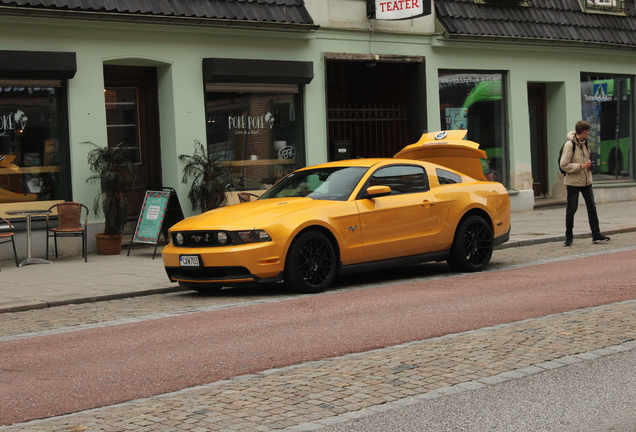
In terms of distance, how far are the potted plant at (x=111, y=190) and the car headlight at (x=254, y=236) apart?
547 centimetres

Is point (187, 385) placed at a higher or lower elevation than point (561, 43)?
lower

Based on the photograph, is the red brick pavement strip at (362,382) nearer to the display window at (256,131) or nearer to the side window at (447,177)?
the side window at (447,177)

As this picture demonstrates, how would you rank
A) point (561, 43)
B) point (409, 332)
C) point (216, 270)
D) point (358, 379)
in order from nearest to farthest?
1. point (358, 379)
2. point (409, 332)
3. point (216, 270)
4. point (561, 43)

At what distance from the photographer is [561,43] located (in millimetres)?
22844

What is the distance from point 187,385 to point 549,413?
7.63 ft

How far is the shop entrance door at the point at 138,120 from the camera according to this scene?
16688mm

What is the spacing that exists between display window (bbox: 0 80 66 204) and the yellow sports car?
5373 millimetres

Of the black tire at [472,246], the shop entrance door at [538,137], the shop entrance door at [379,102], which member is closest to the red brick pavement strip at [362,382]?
the black tire at [472,246]

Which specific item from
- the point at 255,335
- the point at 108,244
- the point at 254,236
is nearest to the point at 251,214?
the point at 254,236

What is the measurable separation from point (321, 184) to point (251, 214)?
1.28m

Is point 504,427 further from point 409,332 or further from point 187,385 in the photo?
point 409,332

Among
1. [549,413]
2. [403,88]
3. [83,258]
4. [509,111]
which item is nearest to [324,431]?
[549,413]

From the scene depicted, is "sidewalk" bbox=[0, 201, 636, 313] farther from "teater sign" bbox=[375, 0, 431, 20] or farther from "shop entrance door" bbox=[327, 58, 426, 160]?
"teater sign" bbox=[375, 0, 431, 20]

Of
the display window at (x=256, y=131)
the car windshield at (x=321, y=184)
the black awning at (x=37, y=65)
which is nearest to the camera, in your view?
the car windshield at (x=321, y=184)
